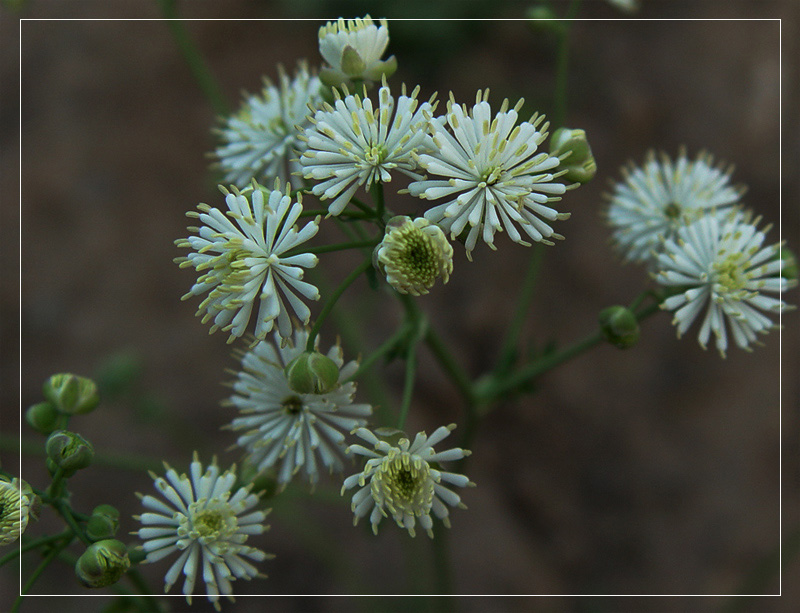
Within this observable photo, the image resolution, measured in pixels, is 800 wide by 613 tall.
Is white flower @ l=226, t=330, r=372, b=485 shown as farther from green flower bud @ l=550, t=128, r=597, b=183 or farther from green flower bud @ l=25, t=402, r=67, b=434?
green flower bud @ l=550, t=128, r=597, b=183

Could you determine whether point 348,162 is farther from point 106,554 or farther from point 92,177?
point 92,177

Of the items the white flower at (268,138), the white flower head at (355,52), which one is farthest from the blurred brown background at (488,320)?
the white flower head at (355,52)

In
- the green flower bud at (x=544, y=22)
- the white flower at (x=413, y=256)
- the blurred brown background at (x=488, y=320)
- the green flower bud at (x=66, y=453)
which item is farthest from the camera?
the blurred brown background at (x=488, y=320)

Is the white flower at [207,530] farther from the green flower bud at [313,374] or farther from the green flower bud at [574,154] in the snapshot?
the green flower bud at [574,154]

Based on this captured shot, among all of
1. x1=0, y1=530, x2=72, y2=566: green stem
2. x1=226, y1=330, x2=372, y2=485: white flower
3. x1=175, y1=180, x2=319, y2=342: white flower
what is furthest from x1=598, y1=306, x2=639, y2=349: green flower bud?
x1=0, y1=530, x2=72, y2=566: green stem

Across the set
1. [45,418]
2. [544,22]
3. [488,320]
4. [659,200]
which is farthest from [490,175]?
[488,320]

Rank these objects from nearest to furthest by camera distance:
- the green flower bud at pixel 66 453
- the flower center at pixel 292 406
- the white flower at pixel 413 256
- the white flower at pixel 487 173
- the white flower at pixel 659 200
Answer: the white flower at pixel 413 256 → the white flower at pixel 487 173 → the green flower bud at pixel 66 453 → the flower center at pixel 292 406 → the white flower at pixel 659 200
